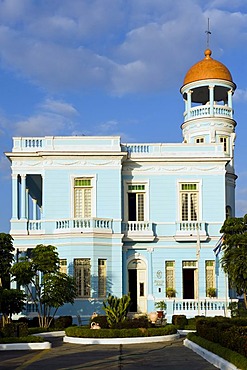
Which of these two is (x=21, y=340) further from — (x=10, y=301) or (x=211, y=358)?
(x=211, y=358)

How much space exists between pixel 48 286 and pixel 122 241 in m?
6.00

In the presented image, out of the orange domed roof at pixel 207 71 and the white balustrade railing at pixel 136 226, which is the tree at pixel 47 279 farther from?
the orange domed roof at pixel 207 71

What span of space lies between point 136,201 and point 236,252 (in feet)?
23.8

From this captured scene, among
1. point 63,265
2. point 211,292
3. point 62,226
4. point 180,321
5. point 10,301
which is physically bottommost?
point 180,321

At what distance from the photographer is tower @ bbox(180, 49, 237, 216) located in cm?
3666

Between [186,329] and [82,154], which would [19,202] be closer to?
[82,154]

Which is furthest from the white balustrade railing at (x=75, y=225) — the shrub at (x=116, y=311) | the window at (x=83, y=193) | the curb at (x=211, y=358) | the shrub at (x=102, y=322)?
the curb at (x=211, y=358)

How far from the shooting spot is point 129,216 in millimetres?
34531

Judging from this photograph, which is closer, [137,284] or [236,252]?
[236,252]

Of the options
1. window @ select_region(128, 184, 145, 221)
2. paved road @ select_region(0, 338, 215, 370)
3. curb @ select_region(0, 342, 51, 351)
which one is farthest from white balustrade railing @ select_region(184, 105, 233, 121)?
curb @ select_region(0, 342, 51, 351)

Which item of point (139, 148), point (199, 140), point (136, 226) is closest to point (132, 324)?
point (136, 226)

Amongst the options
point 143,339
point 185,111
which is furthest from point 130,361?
point 185,111

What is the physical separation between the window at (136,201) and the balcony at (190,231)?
202cm

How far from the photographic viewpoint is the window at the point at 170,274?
33453mm
